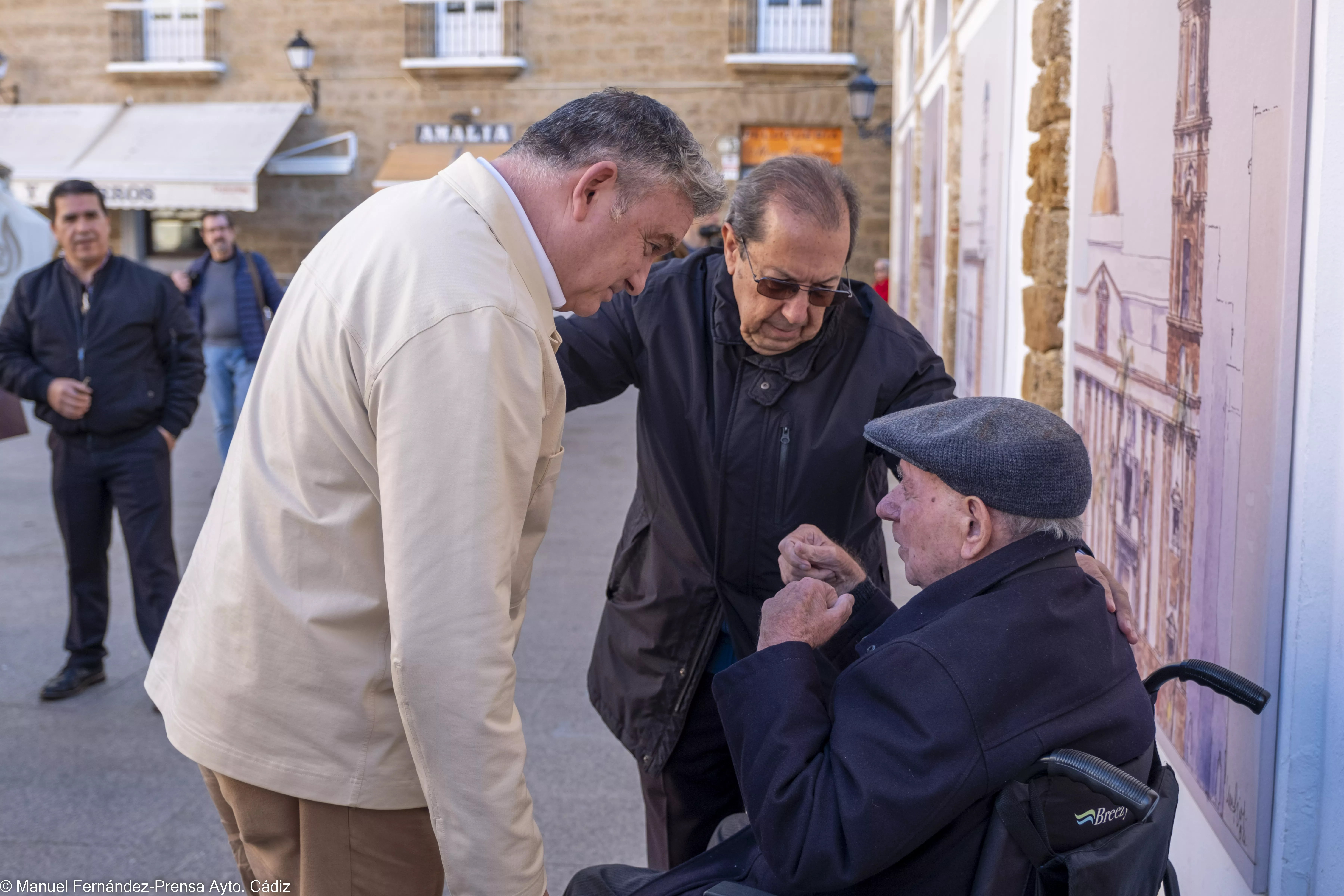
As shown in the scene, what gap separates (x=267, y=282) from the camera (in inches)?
316

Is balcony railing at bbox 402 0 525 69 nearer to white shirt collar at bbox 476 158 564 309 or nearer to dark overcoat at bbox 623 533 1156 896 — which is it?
white shirt collar at bbox 476 158 564 309

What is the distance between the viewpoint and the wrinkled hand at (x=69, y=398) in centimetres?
424

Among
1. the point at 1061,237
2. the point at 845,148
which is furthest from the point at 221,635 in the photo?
the point at 845,148

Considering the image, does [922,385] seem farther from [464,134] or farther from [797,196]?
[464,134]

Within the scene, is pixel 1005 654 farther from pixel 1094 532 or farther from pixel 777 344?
pixel 1094 532

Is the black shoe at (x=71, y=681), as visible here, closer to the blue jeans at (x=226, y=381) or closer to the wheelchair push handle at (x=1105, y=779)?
the blue jeans at (x=226, y=381)

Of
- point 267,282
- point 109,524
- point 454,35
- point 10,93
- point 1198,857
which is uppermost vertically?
point 454,35

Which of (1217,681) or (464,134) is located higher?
(464,134)

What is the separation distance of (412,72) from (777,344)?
17.9 m

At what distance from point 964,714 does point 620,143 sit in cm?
89

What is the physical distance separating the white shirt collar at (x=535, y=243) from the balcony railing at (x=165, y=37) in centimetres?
1948

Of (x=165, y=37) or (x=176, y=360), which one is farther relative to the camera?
(x=165, y=37)

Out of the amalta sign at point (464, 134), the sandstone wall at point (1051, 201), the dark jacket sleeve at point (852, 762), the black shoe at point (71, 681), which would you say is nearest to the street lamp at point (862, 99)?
the amalta sign at point (464, 134)

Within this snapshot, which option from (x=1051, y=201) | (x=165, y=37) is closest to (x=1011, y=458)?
(x=1051, y=201)
